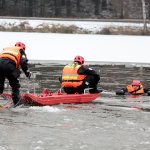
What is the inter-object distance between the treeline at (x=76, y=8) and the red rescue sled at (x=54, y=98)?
132 feet

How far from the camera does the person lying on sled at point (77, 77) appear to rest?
48.5 ft

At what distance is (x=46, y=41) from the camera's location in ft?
108

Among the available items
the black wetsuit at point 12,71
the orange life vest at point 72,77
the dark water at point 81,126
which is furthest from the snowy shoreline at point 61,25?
the black wetsuit at point 12,71

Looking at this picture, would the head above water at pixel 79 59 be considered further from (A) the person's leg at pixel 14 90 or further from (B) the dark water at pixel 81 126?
(A) the person's leg at pixel 14 90

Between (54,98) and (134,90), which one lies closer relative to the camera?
(54,98)

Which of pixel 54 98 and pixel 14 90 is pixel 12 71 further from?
pixel 54 98

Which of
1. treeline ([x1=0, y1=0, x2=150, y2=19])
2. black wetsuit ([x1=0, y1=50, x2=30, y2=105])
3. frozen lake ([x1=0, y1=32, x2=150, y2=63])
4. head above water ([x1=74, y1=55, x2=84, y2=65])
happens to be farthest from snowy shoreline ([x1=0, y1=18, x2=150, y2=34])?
black wetsuit ([x1=0, y1=50, x2=30, y2=105])

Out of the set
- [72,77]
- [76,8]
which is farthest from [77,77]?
[76,8]

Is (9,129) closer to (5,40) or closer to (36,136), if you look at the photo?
(36,136)

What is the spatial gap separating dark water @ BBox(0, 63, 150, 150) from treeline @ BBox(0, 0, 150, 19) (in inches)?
1547

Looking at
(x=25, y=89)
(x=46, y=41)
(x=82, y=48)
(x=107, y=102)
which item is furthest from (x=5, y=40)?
(x=107, y=102)

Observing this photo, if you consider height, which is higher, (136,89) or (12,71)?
(12,71)

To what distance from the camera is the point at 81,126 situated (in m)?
11.1

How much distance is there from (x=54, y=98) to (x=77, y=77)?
126 centimetres
